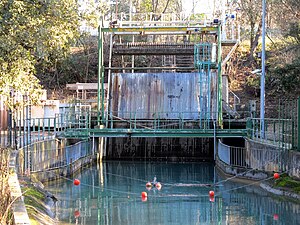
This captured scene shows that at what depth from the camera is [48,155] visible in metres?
24.2

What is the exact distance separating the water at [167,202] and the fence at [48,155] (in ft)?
3.13

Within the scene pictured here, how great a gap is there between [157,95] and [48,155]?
12854 mm

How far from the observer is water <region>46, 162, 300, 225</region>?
17.0 m

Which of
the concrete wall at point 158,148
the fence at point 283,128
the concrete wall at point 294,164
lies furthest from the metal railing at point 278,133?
the concrete wall at point 158,148

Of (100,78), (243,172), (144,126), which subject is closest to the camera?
(243,172)

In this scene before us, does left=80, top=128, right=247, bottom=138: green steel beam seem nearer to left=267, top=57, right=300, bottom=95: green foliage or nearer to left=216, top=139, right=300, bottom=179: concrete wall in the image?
left=216, top=139, right=300, bottom=179: concrete wall

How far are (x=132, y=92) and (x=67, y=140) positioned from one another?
7946 millimetres

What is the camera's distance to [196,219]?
56.6 feet

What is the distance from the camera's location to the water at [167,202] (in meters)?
17.0

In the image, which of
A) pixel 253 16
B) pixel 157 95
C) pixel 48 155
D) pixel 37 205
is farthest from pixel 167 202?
pixel 253 16

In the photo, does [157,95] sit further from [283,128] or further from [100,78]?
[283,128]

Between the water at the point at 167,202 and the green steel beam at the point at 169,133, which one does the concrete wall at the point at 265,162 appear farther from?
the green steel beam at the point at 169,133

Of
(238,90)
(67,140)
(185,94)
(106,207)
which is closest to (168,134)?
(67,140)

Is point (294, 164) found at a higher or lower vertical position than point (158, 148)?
higher
